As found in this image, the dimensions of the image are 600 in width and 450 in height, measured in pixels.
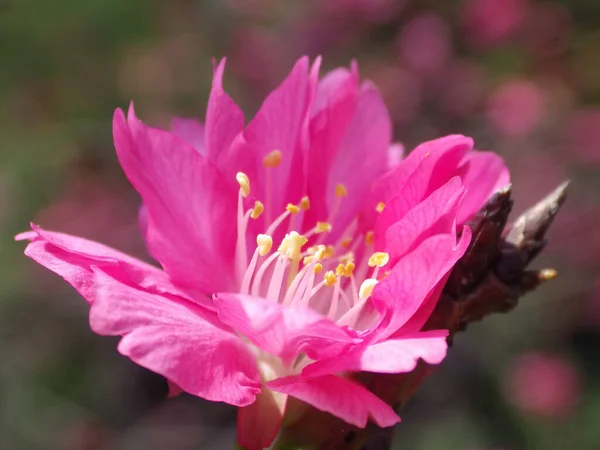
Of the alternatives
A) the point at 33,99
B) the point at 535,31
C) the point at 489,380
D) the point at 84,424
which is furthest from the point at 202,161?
the point at 33,99

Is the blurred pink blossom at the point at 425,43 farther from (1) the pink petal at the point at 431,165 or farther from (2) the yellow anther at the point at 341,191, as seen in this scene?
(1) the pink petal at the point at 431,165

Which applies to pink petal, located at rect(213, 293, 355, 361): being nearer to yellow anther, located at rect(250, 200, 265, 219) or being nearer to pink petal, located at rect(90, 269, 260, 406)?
pink petal, located at rect(90, 269, 260, 406)

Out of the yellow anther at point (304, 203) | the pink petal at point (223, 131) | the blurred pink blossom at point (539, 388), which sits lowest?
the blurred pink blossom at point (539, 388)

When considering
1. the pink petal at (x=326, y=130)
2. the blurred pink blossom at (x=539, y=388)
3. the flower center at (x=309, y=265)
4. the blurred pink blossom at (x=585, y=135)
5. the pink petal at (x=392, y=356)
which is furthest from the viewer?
the blurred pink blossom at (x=585, y=135)

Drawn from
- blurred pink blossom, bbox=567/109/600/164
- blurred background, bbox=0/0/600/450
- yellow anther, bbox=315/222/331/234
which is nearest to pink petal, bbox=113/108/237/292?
yellow anther, bbox=315/222/331/234

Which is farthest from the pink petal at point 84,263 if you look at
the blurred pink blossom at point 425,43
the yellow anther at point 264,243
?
the blurred pink blossom at point 425,43

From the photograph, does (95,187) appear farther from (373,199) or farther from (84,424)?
(373,199)

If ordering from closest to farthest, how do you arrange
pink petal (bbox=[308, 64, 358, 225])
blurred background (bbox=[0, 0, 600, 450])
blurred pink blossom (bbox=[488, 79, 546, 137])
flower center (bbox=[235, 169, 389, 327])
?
flower center (bbox=[235, 169, 389, 327])
pink petal (bbox=[308, 64, 358, 225])
blurred background (bbox=[0, 0, 600, 450])
blurred pink blossom (bbox=[488, 79, 546, 137])
